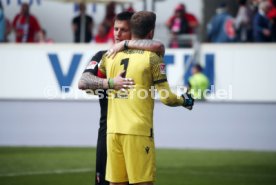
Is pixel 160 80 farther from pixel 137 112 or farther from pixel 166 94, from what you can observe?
pixel 137 112

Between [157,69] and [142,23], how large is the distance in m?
0.42

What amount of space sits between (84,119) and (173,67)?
250 cm

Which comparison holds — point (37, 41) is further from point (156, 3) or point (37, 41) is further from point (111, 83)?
point (111, 83)

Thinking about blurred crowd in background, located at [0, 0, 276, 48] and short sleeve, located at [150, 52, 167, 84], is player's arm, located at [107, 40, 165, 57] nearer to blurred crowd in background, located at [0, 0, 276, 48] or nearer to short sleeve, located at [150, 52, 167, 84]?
short sleeve, located at [150, 52, 167, 84]

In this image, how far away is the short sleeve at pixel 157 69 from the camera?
7.80m

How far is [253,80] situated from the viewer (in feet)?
69.1

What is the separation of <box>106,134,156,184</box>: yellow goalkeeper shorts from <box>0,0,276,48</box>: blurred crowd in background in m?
12.9

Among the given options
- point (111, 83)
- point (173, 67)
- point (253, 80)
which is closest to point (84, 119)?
point (173, 67)

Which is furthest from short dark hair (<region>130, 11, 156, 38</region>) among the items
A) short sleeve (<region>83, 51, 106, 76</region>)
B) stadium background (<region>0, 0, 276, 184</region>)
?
stadium background (<region>0, 0, 276, 184</region>)

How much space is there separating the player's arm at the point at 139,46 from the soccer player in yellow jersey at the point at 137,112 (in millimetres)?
41

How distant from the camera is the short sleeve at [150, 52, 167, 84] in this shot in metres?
7.80

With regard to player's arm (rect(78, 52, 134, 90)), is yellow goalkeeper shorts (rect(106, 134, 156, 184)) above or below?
below

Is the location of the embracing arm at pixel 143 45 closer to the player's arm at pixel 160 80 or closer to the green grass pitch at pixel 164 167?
the player's arm at pixel 160 80

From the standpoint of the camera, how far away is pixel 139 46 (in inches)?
307
